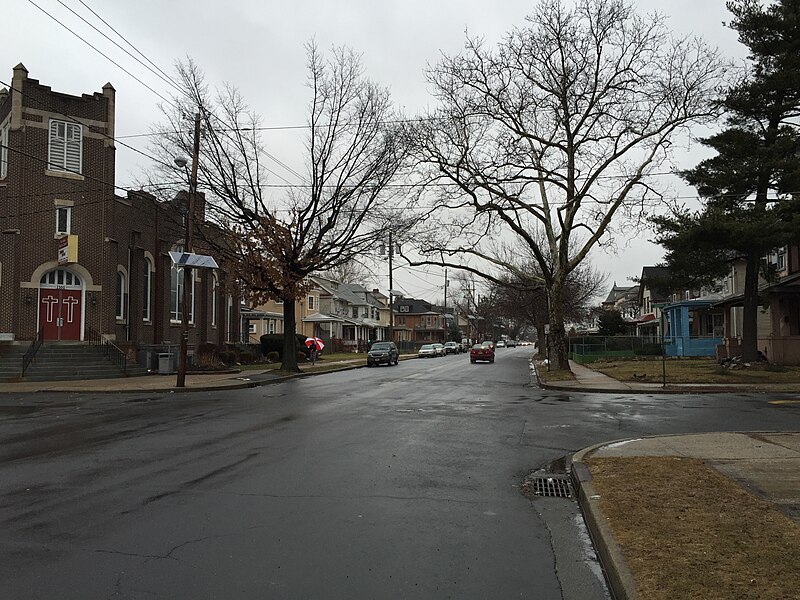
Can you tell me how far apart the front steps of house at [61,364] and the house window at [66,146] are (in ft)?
25.3

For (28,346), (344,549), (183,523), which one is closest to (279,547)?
(344,549)

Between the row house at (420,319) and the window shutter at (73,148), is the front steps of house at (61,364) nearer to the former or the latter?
the window shutter at (73,148)

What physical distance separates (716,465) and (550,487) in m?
2.27

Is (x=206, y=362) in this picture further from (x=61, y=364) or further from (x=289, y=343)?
(x=61, y=364)

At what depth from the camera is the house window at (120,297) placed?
105ft

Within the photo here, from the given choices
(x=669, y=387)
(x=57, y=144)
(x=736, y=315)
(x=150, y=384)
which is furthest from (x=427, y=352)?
(x=669, y=387)

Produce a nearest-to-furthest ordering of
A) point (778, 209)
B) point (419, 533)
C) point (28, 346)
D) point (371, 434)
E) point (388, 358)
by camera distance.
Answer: point (419, 533), point (371, 434), point (778, 209), point (28, 346), point (388, 358)

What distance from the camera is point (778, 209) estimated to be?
78.7 ft

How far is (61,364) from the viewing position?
27156 mm

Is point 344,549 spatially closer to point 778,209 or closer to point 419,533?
point 419,533

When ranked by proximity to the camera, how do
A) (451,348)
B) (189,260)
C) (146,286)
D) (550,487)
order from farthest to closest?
1. (451,348)
2. (146,286)
3. (189,260)
4. (550,487)

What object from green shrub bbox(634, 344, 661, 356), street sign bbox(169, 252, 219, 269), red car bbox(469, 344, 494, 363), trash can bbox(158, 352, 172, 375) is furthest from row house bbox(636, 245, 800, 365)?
trash can bbox(158, 352, 172, 375)

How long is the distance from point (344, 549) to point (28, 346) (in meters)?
26.5

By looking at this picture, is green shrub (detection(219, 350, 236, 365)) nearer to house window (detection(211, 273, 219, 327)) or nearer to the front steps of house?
house window (detection(211, 273, 219, 327))
